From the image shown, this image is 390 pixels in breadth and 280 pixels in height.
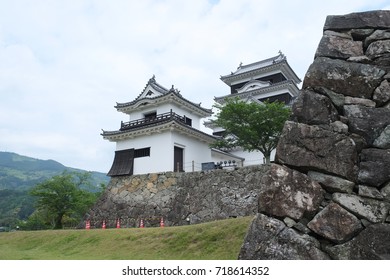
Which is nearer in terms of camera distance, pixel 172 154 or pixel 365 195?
pixel 365 195

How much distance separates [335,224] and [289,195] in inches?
21.5

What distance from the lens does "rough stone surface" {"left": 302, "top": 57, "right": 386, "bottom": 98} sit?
3867 mm

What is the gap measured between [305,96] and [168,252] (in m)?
6.79

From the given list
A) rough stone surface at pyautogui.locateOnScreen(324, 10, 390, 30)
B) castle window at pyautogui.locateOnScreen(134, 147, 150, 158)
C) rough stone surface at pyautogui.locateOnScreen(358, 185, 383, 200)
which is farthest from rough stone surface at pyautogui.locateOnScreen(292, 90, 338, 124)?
castle window at pyautogui.locateOnScreen(134, 147, 150, 158)

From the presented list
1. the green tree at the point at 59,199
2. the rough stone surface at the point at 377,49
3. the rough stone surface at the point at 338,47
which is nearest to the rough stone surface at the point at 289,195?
the rough stone surface at the point at 338,47

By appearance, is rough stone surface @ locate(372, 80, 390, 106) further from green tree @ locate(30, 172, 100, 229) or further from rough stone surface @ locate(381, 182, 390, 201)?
green tree @ locate(30, 172, 100, 229)

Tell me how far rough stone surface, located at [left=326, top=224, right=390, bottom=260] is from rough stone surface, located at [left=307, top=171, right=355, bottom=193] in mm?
451

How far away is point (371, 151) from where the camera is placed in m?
3.62

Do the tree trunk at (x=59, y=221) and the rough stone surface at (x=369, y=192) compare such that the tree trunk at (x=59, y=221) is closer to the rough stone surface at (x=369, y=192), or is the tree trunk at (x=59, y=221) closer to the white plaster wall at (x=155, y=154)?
the white plaster wall at (x=155, y=154)

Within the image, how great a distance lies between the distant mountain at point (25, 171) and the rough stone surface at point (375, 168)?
296 feet

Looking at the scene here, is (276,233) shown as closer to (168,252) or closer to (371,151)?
(371,151)

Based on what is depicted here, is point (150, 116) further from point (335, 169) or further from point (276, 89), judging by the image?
point (335, 169)

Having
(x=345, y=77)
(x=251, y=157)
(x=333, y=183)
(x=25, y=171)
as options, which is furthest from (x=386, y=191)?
(x=25, y=171)

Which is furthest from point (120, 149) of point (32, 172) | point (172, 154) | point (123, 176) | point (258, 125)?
point (32, 172)
